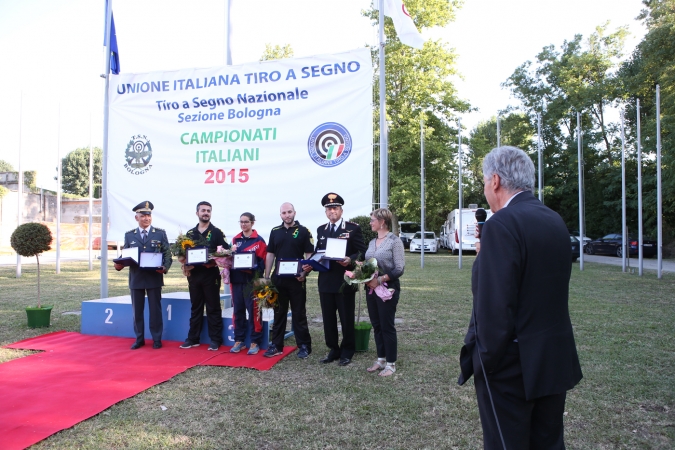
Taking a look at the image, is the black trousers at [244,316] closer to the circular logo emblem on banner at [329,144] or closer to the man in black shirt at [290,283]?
the man in black shirt at [290,283]

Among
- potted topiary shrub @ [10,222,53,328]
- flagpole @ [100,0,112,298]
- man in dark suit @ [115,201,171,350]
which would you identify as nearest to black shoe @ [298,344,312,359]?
man in dark suit @ [115,201,171,350]

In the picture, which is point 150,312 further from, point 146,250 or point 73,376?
point 73,376

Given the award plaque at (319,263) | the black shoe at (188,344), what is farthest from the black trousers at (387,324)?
the black shoe at (188,344)

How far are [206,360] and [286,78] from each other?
4.28 metres

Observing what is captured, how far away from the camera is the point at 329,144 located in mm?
6992

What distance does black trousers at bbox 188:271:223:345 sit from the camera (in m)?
6.06

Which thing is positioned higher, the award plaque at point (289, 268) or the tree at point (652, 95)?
the tree at point (652, 95)

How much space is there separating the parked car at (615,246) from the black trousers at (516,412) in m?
23.6

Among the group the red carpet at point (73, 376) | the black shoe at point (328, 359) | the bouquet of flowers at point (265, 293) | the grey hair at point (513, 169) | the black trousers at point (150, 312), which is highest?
the grey hair at point (513, 169)

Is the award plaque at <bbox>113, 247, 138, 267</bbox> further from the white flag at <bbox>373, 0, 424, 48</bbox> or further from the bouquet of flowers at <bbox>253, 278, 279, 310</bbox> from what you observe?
the white flag at <bbox>373, 0, 424, 48</bbox>

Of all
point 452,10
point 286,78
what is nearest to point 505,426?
point 286,78

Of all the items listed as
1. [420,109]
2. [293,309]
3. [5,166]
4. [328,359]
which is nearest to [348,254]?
[293,309]

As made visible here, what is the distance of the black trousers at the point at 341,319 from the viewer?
5.44 m

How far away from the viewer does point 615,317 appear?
25.8ft
